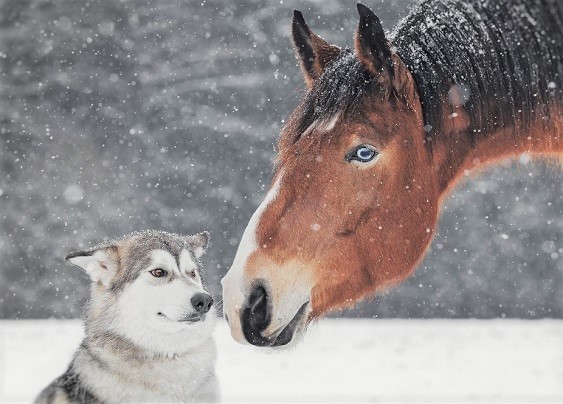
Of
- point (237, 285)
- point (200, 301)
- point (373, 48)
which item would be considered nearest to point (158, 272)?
point (200, 301)

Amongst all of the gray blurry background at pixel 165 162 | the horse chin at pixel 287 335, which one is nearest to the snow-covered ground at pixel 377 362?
the gray blurry background at pixel 165 162

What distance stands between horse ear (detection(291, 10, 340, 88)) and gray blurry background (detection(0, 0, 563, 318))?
3.97 m

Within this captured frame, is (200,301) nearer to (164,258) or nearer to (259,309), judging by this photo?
(164,258)

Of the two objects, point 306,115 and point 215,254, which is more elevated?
point 306,115

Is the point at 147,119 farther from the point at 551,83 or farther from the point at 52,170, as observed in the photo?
the point at 551,83

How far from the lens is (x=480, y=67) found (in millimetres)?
1786

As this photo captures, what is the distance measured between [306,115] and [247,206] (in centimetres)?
436

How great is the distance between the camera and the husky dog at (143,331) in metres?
1.98

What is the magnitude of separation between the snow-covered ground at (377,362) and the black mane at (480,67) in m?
2.52

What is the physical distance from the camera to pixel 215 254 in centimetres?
588

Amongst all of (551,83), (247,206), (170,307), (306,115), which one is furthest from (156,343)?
(247,206)

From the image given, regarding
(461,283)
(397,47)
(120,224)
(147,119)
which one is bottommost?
(461,283)

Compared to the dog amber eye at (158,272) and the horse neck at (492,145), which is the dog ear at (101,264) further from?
the horse neck at (492,145)

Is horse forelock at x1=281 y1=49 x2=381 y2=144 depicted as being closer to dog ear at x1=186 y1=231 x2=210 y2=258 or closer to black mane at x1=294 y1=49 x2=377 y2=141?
black mane at x1=294 y1=49 x2=377 y2=141
